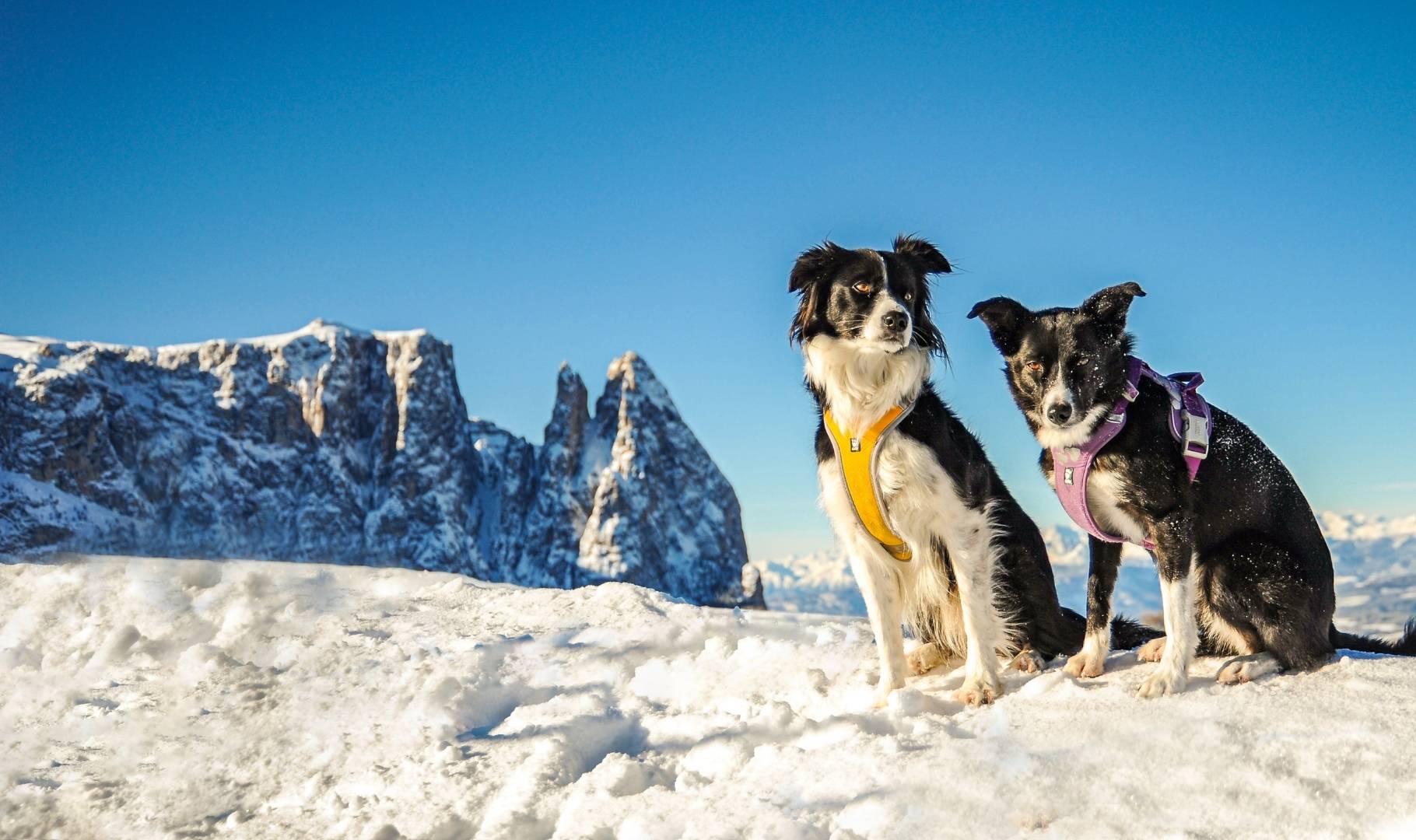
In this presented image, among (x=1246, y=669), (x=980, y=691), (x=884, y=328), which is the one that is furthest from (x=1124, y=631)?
(x=884, y=328)

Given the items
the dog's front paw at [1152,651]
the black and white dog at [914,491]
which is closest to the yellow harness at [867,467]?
the black and white dog at [914,491]

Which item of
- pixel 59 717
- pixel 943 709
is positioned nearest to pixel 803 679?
pixel 943 709

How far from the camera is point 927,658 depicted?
5.79m

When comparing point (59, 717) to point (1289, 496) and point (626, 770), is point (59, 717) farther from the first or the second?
point (1289, 496)

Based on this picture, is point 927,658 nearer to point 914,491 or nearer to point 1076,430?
point 914,491

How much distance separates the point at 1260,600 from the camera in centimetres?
479

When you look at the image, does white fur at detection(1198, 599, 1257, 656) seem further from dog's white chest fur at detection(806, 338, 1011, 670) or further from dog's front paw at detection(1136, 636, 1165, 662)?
dog's white chest fur at detection(806, 338, 1011, 670)

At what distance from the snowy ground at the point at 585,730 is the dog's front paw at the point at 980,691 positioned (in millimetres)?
123

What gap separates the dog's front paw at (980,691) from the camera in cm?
481

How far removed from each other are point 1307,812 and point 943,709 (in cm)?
171

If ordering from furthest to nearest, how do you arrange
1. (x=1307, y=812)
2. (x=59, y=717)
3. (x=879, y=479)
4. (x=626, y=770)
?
1. (x=59, y=717)
2. (x=879, y=479)
3. (x=626, y=770)
4. (x=1307, y=812)

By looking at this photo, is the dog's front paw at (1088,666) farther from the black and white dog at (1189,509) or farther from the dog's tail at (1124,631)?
the dog's tail at (1124,631)

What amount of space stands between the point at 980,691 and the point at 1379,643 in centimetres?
253

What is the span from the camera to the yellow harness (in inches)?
195
